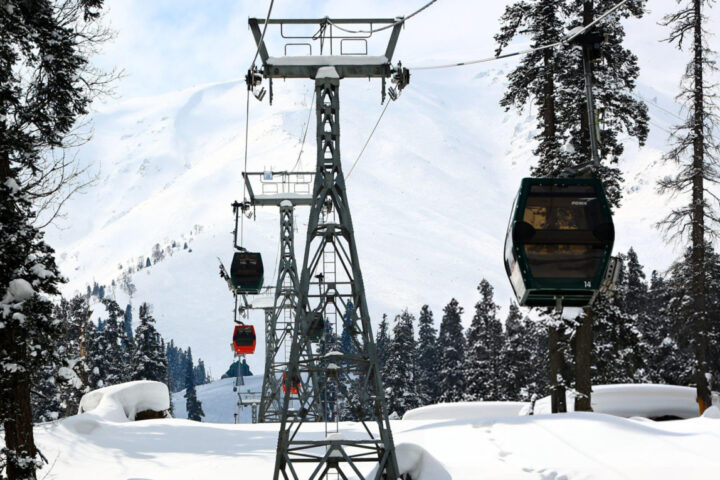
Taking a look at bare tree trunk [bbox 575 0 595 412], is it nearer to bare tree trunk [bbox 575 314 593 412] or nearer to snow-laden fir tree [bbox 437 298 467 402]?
bare tree trunk [bbox 575 314 593 412]

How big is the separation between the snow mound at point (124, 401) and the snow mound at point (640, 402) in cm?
1277

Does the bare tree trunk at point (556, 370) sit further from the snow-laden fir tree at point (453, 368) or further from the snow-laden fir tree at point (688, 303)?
the snow-laden fir tree at point (453, 368)

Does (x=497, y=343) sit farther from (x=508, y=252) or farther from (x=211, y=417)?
(x=211, y=417)

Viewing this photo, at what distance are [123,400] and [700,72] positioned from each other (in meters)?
21.6

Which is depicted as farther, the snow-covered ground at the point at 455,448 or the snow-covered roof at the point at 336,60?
the snow-covered roof at the point at 336,60

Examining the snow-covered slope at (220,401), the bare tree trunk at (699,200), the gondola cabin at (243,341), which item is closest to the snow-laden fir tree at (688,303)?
the bare tree trunk at (699,200)

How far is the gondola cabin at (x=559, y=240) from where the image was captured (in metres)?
12.9

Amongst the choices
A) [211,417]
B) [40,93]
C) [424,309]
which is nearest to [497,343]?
[424,309]

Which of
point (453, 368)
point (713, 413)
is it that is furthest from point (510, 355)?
point (713, 413)

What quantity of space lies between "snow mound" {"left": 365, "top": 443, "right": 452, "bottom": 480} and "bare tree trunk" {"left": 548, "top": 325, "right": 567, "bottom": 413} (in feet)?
26.7

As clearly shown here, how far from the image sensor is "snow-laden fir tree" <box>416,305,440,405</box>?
295 feet

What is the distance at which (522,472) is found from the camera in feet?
50.0

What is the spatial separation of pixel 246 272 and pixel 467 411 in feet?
37.2

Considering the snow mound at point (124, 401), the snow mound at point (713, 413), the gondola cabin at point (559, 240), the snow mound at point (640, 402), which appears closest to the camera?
the gondola cabin at point (559, 240)
